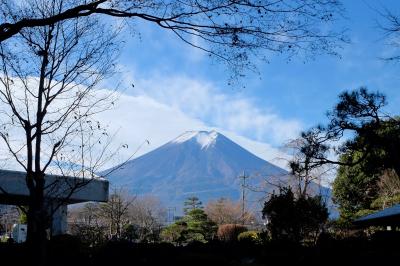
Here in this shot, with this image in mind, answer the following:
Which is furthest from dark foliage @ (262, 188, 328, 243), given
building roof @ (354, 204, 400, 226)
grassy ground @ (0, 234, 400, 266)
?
grassy ground @ (0, 234, 400, 266)

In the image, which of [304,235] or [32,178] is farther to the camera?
[304,235]

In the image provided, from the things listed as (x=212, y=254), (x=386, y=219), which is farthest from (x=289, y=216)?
(x=212, y=254)

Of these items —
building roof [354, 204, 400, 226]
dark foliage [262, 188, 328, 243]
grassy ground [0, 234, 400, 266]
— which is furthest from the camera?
building roof [354, 204, 400, 226]

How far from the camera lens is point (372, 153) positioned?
1418cm

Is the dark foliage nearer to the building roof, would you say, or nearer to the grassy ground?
the building roof

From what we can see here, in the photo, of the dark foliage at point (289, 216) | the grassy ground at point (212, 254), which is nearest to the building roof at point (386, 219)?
the dark foliage at point (289, 216)

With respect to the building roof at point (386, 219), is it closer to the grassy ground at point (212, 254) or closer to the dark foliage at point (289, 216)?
the dark foliage at point (289, 216)

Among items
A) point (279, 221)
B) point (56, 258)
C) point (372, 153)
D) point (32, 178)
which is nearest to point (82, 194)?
point (279, 221)

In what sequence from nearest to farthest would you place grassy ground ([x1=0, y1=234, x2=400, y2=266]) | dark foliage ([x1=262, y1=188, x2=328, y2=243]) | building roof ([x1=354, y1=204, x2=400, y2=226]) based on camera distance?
grassy ground ([x1=0, y1=234, x2=400, y2=266]), dark foliage ([x1=262, y1=188, x2=328, y2=243]), building roof ([x1=354, y1=204, x2=400, y2=226])

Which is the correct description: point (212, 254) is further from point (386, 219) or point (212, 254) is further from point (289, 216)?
point (386, 219)

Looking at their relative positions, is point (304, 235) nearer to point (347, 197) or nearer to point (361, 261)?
point (361, 261)

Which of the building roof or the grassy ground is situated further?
the building roof

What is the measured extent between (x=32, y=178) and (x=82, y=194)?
13.7m

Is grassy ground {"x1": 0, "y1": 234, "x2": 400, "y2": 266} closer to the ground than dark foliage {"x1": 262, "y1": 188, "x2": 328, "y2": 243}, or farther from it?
closer to the ground
